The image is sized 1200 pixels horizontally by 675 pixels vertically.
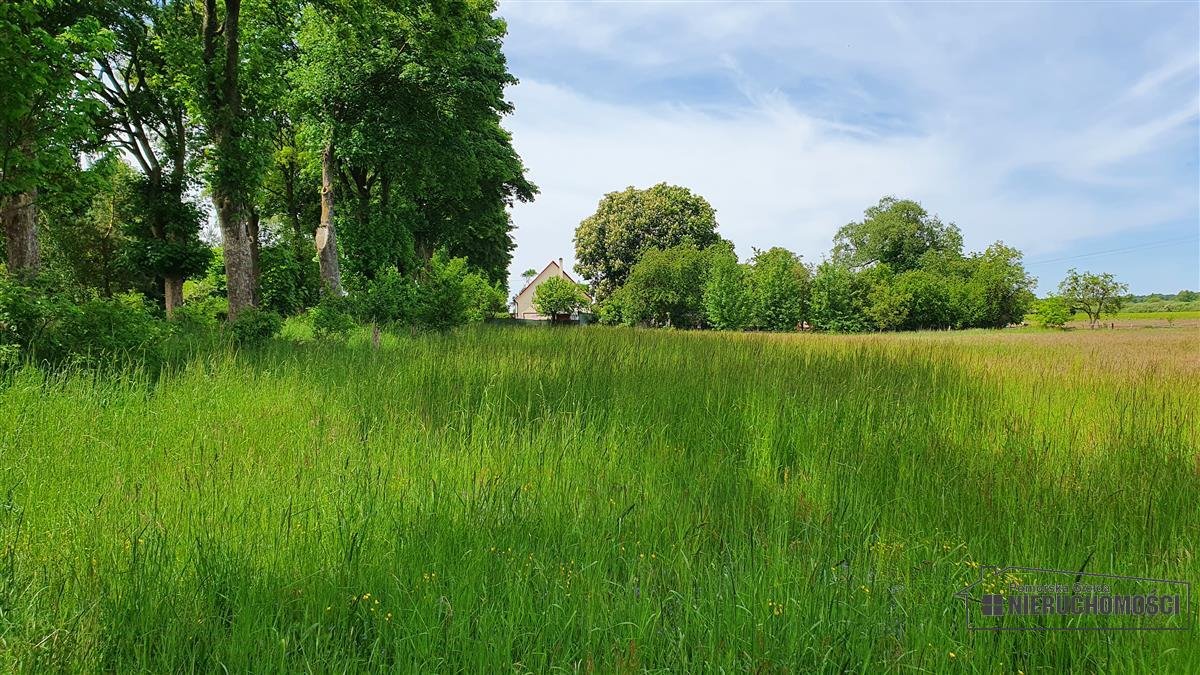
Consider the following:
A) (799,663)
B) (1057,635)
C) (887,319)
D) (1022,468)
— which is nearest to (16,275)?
(799,663)

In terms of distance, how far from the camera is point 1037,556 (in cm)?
212

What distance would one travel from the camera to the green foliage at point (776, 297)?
39.1 m

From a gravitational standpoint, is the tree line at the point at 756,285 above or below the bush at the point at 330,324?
above

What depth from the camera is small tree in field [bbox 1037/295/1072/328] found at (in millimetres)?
40625

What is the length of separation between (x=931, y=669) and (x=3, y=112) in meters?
9.68

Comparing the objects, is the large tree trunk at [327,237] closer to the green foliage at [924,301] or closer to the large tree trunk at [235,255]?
the large tree trunk at [235,255]

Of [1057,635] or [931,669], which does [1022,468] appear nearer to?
[1057,635]

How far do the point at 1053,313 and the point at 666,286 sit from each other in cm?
3129

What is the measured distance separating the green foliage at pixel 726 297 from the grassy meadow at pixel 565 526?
3356cm

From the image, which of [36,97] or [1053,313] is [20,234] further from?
[1053,313]

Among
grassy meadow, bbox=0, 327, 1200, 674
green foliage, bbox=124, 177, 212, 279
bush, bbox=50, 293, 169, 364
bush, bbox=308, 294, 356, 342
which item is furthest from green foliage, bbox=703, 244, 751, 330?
bush, bbox=50, 293, 169, 364

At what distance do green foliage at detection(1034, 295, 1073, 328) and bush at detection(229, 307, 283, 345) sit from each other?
52.8 metres

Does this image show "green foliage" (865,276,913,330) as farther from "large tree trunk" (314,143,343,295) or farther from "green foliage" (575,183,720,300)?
"large tree trunk" (314,143,343,295)

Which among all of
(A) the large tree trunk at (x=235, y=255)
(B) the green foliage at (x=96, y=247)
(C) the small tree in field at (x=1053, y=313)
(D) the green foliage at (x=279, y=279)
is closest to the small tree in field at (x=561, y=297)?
(D) the green foliage at (x=279, y=279)
